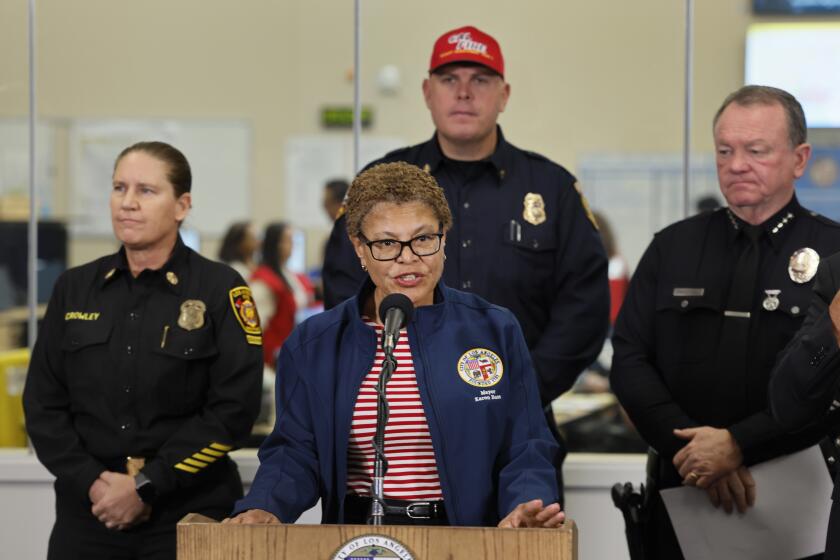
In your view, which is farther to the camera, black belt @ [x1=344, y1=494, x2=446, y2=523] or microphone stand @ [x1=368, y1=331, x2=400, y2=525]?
black belt @ [x1=344, y1=494, x2=446, y2=523]

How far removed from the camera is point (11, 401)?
404 cm

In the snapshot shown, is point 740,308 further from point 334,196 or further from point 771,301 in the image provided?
point 334,196

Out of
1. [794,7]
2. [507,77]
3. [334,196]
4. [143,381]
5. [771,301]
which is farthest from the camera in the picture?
[334,196]

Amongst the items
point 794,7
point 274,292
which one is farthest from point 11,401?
point 794,7

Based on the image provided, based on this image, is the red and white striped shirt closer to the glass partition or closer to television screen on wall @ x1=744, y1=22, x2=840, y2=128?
the glass partition

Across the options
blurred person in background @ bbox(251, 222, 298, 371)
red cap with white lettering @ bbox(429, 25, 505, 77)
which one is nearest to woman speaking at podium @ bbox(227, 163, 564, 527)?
red cap with white lettering @ bbox(429, 25, 505, 77)

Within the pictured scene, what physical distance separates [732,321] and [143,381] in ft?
4.68

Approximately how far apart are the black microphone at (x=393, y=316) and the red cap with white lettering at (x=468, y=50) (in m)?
1.38

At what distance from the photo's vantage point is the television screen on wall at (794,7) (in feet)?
13.9

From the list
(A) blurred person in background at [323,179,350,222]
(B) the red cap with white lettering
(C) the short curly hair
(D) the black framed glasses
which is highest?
(B) the red cap with white lettering

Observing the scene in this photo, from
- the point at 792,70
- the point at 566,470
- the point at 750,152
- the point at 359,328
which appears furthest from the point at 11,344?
the point at 792,70

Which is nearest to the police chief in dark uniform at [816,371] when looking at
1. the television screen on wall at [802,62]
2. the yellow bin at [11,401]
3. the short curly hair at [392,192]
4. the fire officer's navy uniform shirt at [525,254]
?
the short curly hair at [392,192]

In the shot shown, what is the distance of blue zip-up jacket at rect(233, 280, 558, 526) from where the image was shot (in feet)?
7.11

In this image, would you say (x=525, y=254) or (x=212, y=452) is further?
(x=525, y=254)
